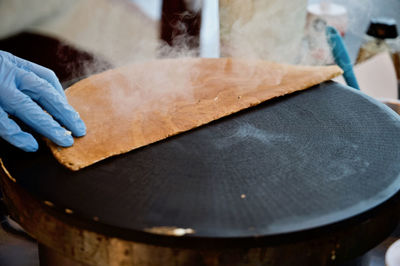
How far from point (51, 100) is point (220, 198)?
2.13ft

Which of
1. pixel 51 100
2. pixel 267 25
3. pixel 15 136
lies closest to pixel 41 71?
pixel 51 100

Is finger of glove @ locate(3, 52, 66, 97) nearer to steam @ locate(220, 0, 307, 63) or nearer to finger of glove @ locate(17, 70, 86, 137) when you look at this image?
finger of glove @ locate(17, 70, 86, 137)

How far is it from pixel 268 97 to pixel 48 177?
86 centimetres

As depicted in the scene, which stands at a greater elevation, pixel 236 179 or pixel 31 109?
pixel 31 109

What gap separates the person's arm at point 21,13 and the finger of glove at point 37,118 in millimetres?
1745

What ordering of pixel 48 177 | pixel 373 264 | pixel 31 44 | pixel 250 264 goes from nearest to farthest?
pixel 250 264, pixel 48 177, pixel 373 264, pixel 31 44

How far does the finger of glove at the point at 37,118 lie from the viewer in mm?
1200

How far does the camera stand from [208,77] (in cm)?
173

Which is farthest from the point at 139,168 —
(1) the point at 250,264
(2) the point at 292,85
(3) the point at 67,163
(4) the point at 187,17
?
(4) the point at 187,17

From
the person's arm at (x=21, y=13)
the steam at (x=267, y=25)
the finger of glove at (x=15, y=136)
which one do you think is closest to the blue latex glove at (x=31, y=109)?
the finger of glove at (x=15, y=136)

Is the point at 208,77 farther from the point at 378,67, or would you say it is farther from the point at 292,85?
the point at 378,67

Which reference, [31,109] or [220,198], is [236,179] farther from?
[31,109]

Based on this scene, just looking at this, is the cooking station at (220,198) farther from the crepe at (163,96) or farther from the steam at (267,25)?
the steam at (267,25)

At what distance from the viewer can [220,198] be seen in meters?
1.02
